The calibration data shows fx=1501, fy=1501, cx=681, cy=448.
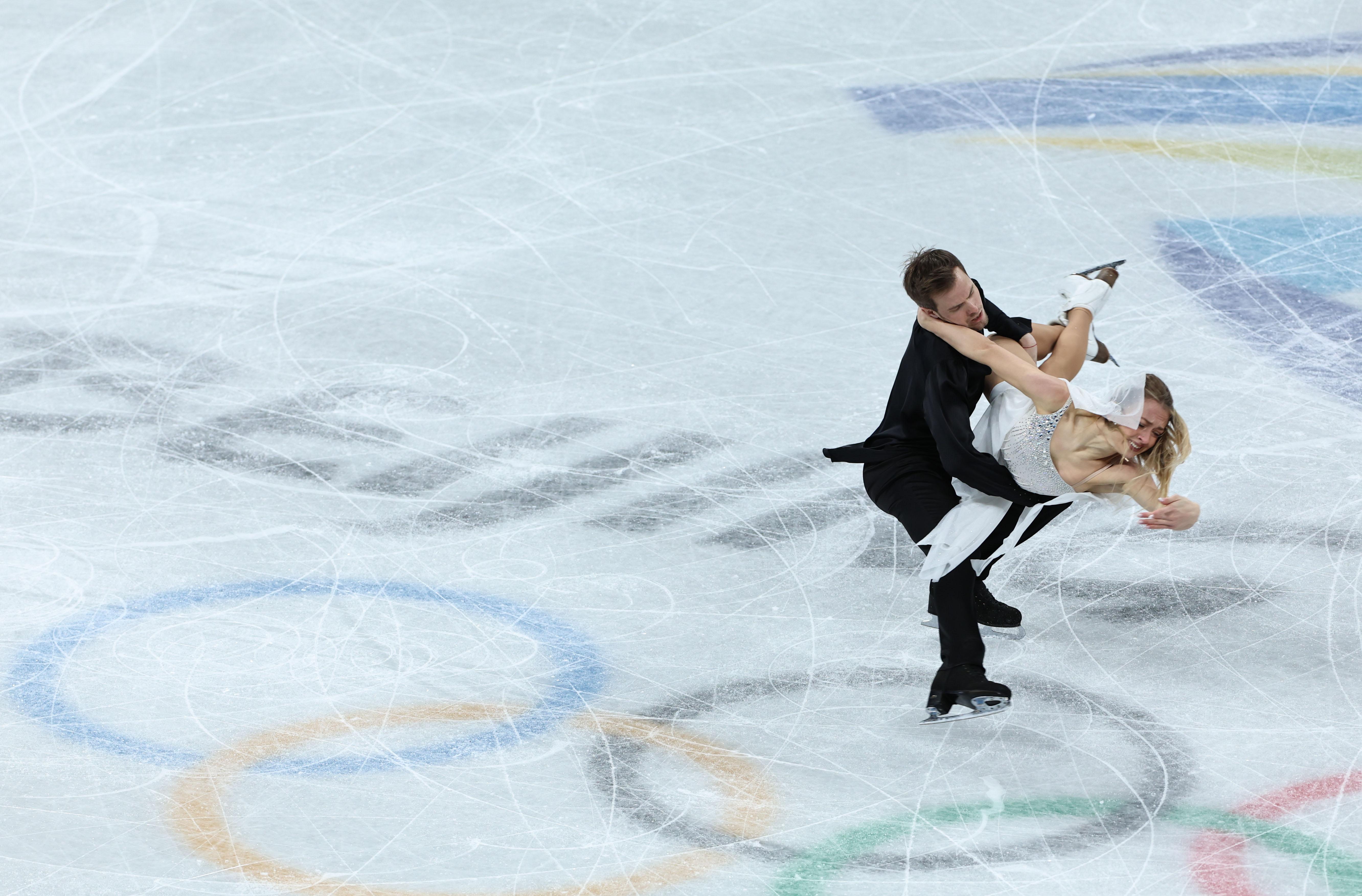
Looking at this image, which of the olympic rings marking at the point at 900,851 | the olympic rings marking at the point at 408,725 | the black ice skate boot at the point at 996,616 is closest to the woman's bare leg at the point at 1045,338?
the black ice skate boot at the point at 996,616

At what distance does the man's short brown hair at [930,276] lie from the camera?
3846 mm

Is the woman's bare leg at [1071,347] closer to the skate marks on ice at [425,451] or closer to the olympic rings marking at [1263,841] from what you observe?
the skate marks on ice at [425,451]

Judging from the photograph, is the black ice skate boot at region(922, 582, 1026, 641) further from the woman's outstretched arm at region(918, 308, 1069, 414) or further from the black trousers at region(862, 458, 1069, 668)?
the woman's outstretched arm at region(918, 308, 1069, 414)

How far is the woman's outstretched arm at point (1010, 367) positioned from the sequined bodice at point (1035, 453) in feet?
0.09

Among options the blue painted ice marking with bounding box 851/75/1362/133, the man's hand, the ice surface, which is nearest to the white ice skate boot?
the man's hand

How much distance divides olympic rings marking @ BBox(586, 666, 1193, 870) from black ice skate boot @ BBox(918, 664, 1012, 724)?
0.97ft

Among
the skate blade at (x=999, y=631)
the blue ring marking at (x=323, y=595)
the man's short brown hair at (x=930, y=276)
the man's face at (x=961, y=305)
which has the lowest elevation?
the blue ring marking at (x=323, y=595)

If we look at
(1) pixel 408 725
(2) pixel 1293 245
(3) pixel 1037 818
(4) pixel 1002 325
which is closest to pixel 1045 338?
(4) pixel 1002 325

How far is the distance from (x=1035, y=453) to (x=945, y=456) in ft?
0.77

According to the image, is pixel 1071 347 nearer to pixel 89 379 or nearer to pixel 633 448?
pixel 633 448

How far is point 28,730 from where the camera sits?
388cm

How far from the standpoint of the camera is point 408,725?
3.98 meters

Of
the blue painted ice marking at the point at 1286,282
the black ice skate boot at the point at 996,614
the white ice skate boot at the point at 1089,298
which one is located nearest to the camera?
the white ice skate boot at the point at 1089,298

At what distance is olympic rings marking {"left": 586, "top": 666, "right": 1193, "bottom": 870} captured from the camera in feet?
11.2
